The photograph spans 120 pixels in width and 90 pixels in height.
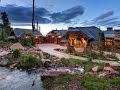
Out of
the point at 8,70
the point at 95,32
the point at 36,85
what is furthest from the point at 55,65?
the point at 95,32

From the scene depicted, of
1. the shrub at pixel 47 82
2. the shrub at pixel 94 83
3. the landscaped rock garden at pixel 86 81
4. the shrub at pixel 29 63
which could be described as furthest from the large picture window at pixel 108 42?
the shrub at pixel 47 82

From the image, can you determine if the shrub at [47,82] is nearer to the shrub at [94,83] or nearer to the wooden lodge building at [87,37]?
the shrub at [94,83]

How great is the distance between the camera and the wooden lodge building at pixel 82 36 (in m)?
A: 58.7

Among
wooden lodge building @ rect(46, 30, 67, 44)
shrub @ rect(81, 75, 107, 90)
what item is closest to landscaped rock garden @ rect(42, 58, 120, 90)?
shrub @ rect(81, 75, 107, 90)

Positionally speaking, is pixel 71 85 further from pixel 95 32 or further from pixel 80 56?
pixel 95 32

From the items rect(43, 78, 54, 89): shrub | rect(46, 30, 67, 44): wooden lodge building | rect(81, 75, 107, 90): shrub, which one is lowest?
rect(43, 78, 54, 89): shrub

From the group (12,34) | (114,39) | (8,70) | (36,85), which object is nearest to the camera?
(36,85)

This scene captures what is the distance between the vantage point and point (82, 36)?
61125mm

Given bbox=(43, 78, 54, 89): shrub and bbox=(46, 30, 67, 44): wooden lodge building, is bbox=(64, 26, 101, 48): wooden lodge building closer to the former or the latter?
bbox=(46, 30, 67, 44): wooden lodge building

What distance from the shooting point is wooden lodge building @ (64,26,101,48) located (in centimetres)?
5875

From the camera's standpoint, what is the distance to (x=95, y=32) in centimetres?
6369

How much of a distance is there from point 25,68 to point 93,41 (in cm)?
2717

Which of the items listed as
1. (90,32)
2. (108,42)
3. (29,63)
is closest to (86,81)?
(29,63)

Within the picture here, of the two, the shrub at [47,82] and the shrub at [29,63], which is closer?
the shrub at [47,82]
